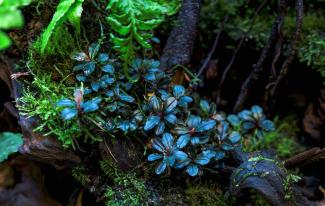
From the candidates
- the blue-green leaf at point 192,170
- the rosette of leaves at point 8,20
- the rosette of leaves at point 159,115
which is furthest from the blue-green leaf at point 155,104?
the rosette of leaves at point 8,20

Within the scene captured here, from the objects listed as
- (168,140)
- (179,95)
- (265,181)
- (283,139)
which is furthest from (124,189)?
(283,139)

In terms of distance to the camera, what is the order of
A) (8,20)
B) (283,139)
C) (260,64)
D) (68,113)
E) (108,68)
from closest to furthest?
(8,20), (68,113), (108,68), (260,64), (283,139)

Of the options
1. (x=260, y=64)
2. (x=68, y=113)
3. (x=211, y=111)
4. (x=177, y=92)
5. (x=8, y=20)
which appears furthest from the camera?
(x=260, y=64)

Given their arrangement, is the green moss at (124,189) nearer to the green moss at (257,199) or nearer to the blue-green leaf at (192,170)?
the blue-green leaf at (192,170)

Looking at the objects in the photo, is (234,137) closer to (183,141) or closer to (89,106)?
(183,141)

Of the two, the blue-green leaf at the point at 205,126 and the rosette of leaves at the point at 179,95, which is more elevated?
the rosette of leaves at the point at 179,95

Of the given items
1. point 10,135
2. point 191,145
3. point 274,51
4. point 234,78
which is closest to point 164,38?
point 234,78
